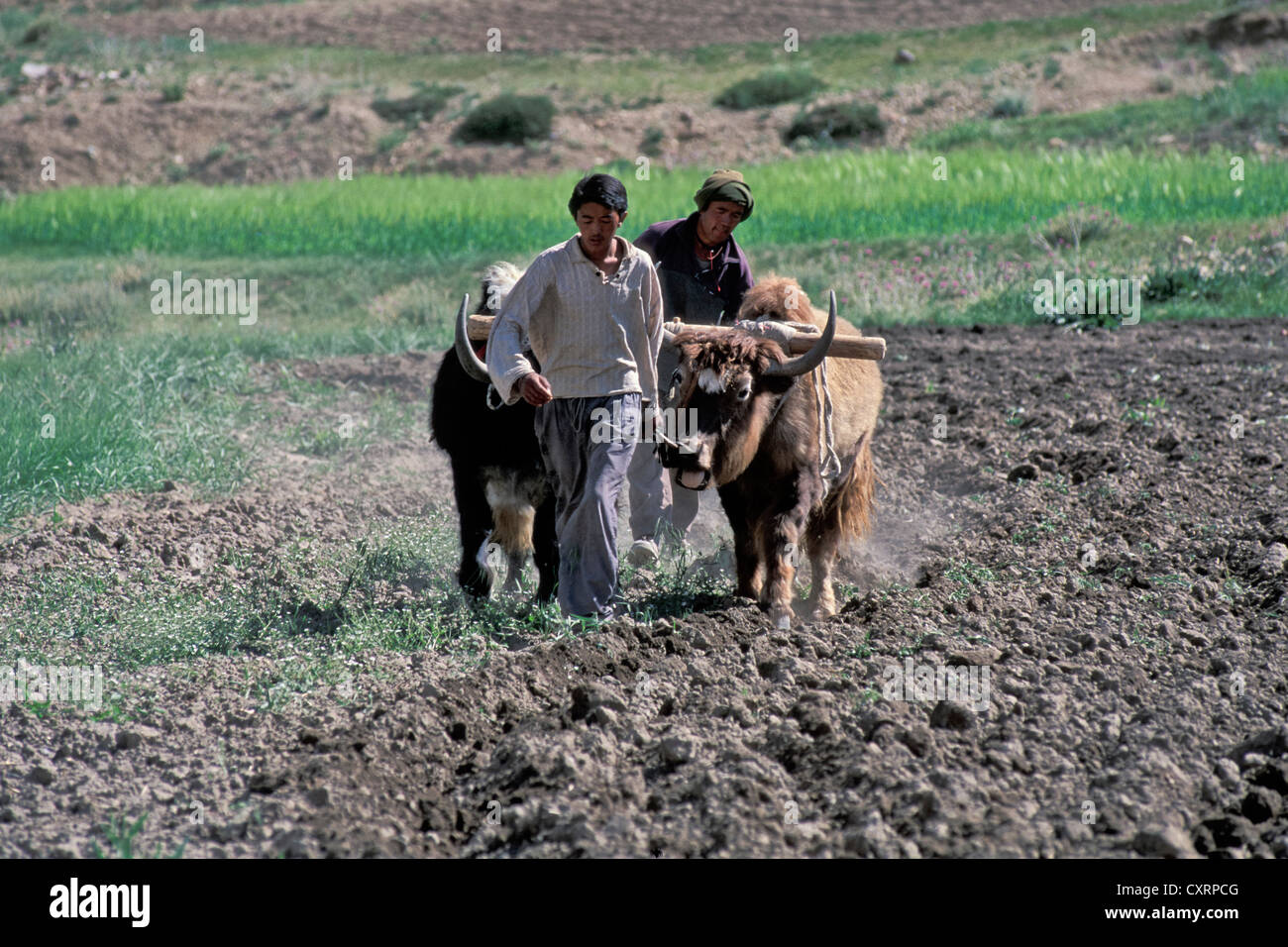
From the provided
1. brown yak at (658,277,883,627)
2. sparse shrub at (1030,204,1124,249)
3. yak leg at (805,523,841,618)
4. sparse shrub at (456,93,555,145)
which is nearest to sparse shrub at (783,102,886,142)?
A: sparse shrub at (456,93,555,145)

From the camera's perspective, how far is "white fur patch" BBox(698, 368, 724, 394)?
6.02 m

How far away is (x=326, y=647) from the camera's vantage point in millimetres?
6129

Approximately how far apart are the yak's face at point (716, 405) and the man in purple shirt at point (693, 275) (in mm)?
1171

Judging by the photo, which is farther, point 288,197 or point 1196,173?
point 288,197

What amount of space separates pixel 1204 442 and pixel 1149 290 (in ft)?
20.7

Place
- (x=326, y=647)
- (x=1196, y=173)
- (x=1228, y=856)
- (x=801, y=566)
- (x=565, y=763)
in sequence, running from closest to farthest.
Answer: (x=1228, y=856) < (x=565, y=763) < (x=326, y=647) < (x=801, y=566) < (x=1196, y=173)

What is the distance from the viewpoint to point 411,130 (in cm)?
3225

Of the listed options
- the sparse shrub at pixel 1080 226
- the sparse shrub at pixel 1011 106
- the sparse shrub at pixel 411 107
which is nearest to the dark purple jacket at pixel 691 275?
the sparse shrub at pixel 1080 226

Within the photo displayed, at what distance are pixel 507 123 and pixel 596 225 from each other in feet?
86.7

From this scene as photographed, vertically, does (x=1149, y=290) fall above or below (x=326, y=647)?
above

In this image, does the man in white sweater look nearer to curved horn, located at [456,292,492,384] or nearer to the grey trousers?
the grey trousers

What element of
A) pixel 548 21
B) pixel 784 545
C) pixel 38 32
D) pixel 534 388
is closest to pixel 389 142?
pixel 548 21
